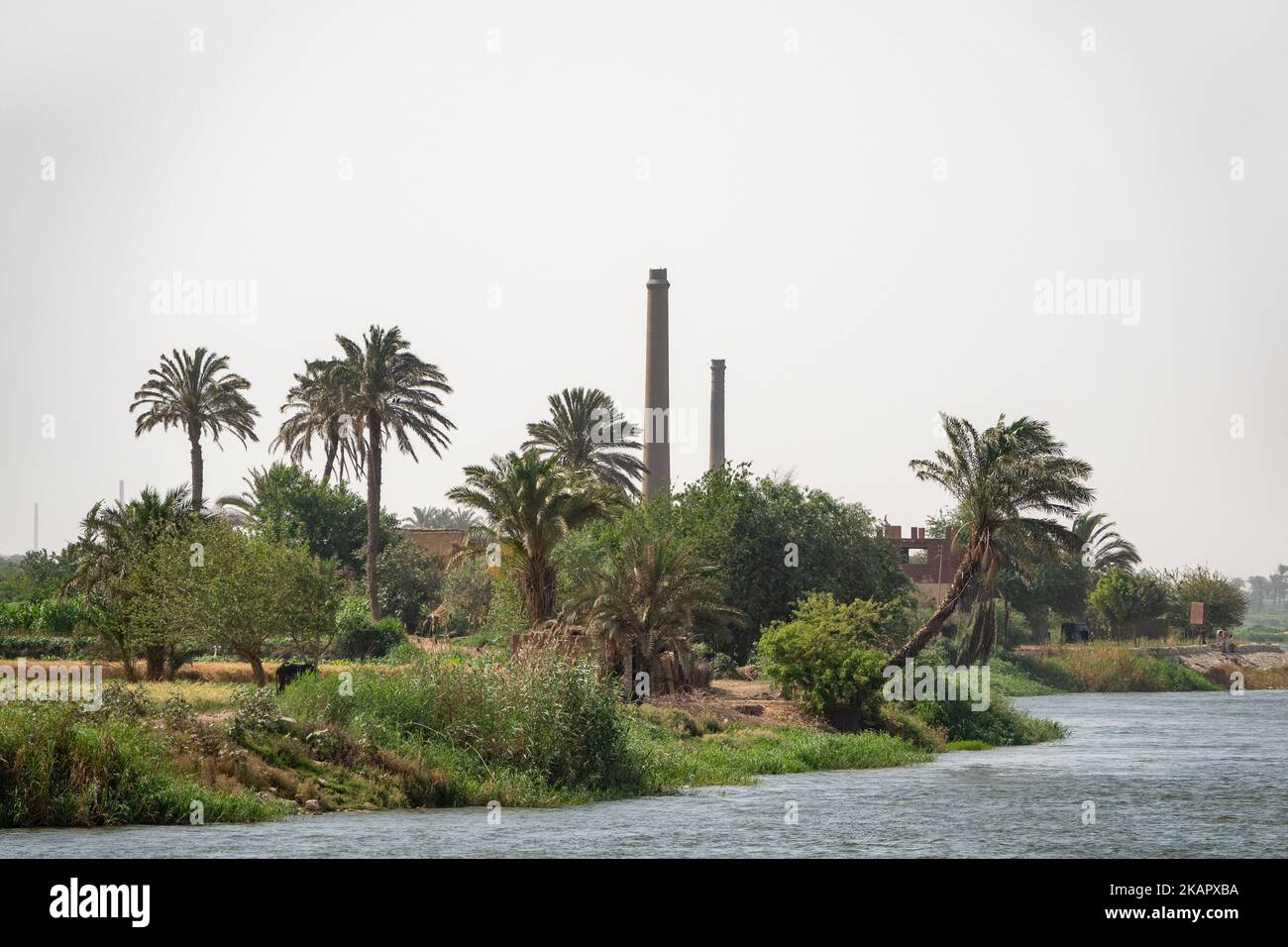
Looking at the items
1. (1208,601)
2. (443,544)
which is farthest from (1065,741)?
(1208,601)

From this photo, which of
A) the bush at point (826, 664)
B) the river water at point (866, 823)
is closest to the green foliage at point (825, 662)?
the bush at point (826, 664)

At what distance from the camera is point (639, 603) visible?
51281 mm

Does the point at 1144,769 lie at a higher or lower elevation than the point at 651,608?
lower

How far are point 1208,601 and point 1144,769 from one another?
8706cm

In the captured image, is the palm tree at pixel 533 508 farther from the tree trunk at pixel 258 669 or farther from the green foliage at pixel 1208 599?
the green foliage at pixel 1208 599

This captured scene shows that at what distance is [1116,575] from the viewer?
119312mm

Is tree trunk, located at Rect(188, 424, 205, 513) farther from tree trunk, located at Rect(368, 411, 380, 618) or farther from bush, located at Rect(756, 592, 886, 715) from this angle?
bush, located at Rect(756, 592, 886, 715)

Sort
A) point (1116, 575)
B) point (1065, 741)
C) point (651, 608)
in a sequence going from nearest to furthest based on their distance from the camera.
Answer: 1. point (651, 608)
2. point (1065, 741)
3. point (1116, 575)

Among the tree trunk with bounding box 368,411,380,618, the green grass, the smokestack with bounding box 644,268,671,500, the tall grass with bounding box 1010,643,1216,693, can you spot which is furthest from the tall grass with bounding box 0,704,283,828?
the tall grass with bounding box 1010,643,1216,693

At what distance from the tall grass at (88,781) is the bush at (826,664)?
25.1 m

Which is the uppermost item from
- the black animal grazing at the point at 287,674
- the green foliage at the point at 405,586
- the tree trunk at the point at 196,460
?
the tree trunk at the point at 196,460

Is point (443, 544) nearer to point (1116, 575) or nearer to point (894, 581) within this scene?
point (894, 581)

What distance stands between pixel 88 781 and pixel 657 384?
216 ft

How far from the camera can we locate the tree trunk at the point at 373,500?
83.9 meters
